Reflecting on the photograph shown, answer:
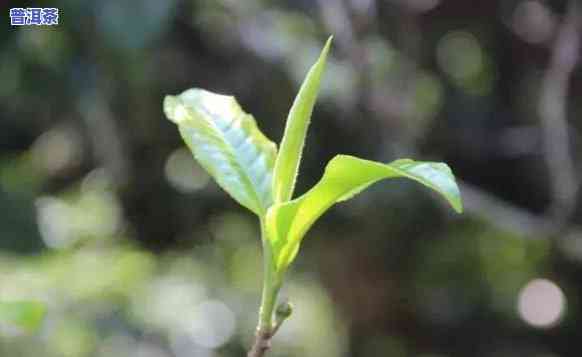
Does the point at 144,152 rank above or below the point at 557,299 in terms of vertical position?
above

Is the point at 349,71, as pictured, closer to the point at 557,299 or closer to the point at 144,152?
the point at 144,152

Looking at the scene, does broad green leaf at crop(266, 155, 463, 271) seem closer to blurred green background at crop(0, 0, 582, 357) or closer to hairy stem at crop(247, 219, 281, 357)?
hairy stem at crop(247, 219, 281, 357)

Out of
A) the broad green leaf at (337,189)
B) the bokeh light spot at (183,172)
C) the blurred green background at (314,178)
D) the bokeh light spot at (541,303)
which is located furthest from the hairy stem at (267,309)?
the bokeh light spot at (541,303)

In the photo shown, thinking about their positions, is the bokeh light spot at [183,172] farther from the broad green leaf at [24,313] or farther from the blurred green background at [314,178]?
the broad green leaf at [24,313]

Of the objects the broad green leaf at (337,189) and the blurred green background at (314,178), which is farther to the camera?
the blurred green background at (314,178)

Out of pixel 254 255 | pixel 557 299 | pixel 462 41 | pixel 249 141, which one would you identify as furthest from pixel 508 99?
pixel 249 141

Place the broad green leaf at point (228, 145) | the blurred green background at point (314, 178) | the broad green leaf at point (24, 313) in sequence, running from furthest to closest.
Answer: the blurred green background at point (314, 178) < the broad green leaf at point (24, 313) < the broad green leaf at point (228, 145)

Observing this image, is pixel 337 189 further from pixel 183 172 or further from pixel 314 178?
pixel 183 172
